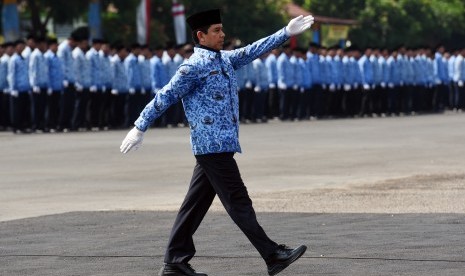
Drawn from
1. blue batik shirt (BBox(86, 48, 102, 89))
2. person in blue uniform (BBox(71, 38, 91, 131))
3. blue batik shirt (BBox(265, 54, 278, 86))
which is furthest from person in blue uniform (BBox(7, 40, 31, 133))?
blue batik shirt (BBox(265, 54, 278, 86))

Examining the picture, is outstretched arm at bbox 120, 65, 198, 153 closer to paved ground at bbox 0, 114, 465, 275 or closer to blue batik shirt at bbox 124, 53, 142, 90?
paved ground at bbox 0, 114, 465, 275

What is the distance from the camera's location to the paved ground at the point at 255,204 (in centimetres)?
1056

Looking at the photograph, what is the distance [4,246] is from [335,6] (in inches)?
2297

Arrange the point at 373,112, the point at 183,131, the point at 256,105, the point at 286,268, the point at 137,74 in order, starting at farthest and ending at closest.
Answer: the point at 373,112 → the point at 256,105 → the point at 137,74 → the point at 183,131 → the point at 286,268

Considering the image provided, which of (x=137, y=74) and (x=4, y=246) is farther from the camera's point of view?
(x=137, y=74)

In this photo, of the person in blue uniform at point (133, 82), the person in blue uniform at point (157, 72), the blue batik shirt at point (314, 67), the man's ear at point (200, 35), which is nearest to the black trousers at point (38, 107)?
the person in blue uniform at point (133, 82)

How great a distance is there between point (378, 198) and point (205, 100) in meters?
6.03

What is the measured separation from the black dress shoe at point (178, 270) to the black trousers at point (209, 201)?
0.03 metres

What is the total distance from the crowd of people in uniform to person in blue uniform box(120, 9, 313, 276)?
20.7m

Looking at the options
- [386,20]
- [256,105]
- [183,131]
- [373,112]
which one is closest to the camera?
[183,131]

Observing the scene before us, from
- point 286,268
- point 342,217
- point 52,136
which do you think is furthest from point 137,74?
point 286,268

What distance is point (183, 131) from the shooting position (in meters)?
31.4

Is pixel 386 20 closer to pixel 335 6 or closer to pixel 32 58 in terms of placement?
pixel 335 6

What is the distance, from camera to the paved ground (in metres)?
10.6
